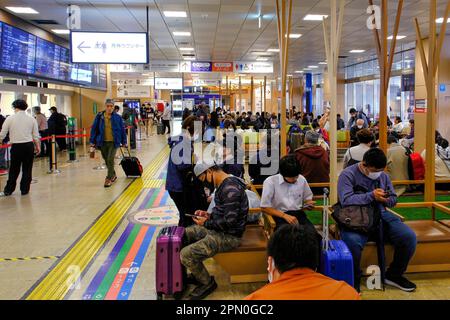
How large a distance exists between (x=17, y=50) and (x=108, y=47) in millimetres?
2196

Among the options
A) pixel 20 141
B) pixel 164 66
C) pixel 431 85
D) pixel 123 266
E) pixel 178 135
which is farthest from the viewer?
pixel 164 66

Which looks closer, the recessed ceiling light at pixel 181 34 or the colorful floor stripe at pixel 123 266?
the colorful floor stripe at pixel 123 266

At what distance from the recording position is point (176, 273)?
12.1 feet

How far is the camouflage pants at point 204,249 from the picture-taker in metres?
3.61

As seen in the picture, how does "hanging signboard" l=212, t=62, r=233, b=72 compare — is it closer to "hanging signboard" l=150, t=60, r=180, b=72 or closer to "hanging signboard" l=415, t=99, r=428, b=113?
"hanging signboard" l=150, t=60, r=180, b=72

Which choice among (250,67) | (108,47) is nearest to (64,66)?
(108,47)

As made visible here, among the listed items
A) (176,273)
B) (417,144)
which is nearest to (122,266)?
(176,273)

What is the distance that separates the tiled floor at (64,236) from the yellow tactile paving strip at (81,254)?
0.30ft

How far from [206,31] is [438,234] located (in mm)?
10180

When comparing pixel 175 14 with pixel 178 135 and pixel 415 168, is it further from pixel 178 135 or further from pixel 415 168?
pixel 415 168

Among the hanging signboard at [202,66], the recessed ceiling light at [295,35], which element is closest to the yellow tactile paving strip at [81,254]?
the recessed ceiling light at [295,35]

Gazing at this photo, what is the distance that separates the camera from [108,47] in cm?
975

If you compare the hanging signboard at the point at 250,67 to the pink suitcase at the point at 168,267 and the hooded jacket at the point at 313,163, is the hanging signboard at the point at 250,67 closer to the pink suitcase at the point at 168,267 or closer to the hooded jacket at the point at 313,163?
the hooded jacket at the point at 313,163
